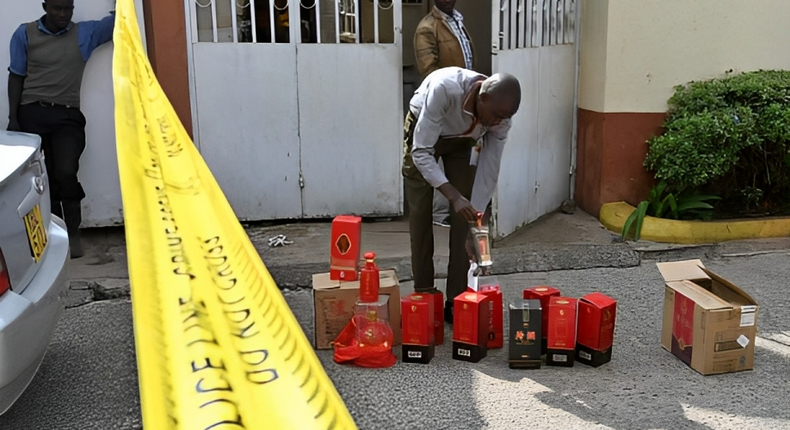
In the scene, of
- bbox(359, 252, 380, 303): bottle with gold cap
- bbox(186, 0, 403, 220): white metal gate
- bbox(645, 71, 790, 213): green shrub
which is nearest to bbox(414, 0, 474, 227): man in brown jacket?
bbox(186, 0, 403, 220): white metal gate

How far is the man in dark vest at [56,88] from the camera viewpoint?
5527 mm

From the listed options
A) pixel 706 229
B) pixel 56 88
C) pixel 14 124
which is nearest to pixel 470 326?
pixel 706 229

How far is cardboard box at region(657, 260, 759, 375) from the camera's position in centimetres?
381

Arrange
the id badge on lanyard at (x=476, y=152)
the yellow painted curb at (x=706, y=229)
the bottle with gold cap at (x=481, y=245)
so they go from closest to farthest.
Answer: the bottle with gold cap at (x=481, y=245), the id badge on lanyard at (x=476, y=152), the yellow painted curb at (x=706, y=229)

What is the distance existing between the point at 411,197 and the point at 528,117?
2.12 m

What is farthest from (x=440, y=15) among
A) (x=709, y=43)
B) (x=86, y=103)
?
(x=86, y=103)

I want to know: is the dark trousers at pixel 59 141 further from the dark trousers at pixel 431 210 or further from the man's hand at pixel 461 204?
the man's hand at pixel 461 204

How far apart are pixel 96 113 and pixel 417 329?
3374 millimetres

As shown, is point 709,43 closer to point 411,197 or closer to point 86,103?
point 411,197

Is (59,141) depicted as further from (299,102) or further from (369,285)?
(369,285)

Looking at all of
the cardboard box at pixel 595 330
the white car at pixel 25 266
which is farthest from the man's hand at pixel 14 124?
the cardboard box at pixel 595 330

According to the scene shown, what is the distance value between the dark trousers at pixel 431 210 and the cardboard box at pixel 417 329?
50 cm

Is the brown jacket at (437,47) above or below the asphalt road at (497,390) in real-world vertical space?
above

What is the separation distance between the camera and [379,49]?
6227 millimetres
